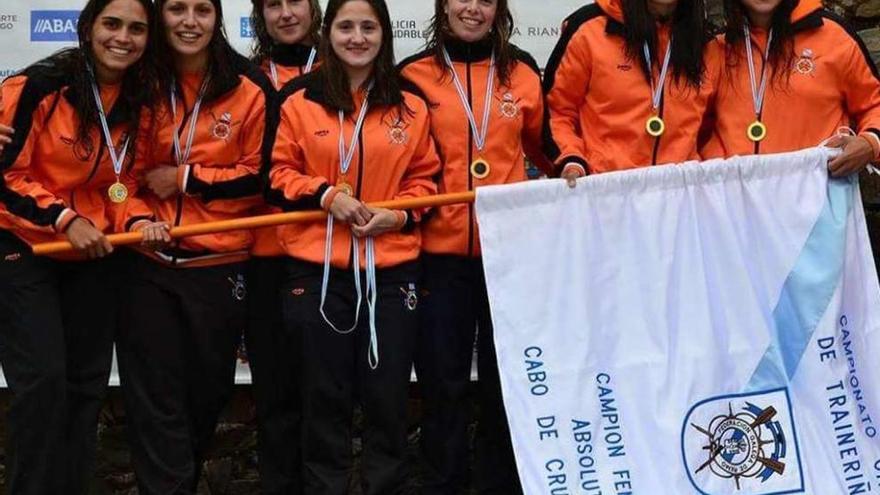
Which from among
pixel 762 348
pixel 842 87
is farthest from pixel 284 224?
pixel 842 87

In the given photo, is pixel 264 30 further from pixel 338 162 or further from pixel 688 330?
pixel 688 330

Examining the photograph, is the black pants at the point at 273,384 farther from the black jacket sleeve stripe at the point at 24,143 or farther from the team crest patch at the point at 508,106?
the team crest patch at the point at 508,106

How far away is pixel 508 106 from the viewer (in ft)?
16.2

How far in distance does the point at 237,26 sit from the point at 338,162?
52.2 inches

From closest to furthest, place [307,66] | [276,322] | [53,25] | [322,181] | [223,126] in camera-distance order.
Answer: [322,181] < [223,126] < [276,322] < [307,66] < [53,25]

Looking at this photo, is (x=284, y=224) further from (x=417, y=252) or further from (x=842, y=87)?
(x=842, y=87)

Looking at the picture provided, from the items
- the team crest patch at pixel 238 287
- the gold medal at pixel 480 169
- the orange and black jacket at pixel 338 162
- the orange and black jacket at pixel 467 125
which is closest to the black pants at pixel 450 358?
the orange and black jacket at pixel 467 125

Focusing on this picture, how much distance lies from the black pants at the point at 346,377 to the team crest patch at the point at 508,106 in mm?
732

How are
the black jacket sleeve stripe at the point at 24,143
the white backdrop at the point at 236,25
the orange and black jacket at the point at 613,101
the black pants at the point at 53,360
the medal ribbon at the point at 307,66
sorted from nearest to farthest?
the black jacket sleeve stripe at the point at 24,143 < the black pants at the point at 53,360 < the orange and black jacket at the point at 613,101 < the medal ribbon at the point at 307,66 < the white backdrop at the point at 236,25

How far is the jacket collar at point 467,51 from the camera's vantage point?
500cm

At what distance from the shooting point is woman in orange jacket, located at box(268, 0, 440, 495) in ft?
15.4

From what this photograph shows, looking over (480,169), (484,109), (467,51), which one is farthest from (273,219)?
(467,51)

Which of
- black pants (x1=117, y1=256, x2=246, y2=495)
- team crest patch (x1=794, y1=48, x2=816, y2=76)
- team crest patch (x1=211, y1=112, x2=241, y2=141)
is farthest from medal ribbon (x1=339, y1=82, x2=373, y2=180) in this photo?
team crest patch (x1=794, y1=48, x2=816, y2=76)

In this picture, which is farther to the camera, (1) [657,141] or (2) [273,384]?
(2) [273,384]
